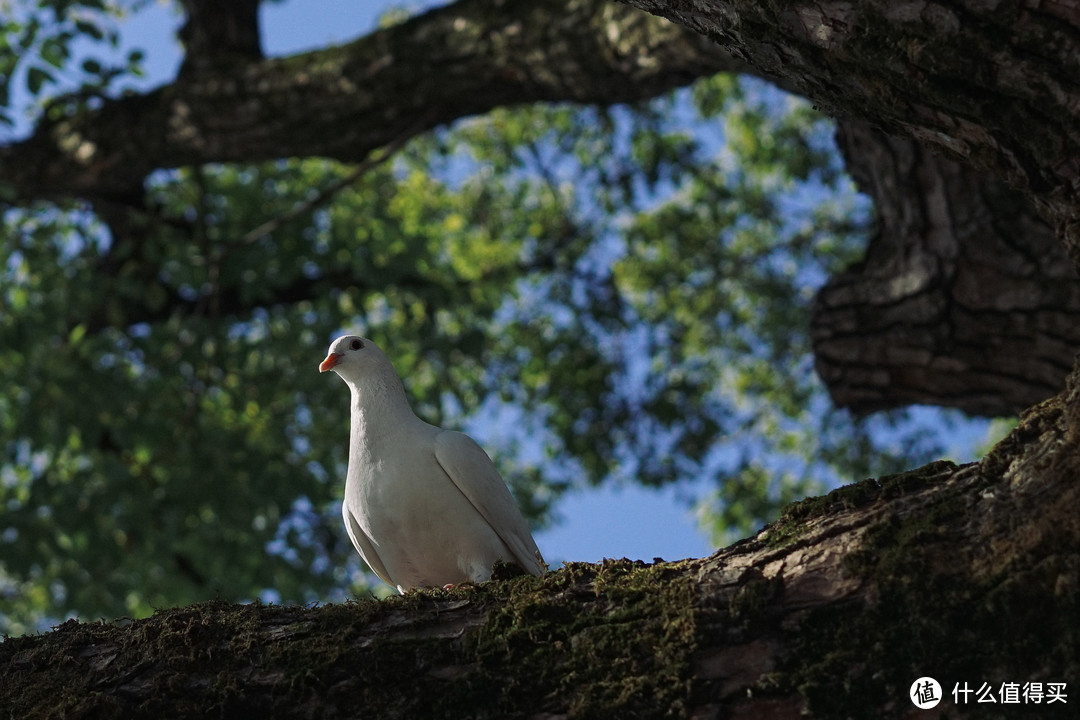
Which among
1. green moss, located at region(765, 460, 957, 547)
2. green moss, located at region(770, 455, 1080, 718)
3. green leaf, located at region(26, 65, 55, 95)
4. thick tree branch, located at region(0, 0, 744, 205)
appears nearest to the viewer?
green moss, located at region(770, 455, 1080, 718)

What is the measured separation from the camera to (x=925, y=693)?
214 cm

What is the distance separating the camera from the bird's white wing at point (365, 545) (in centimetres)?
423

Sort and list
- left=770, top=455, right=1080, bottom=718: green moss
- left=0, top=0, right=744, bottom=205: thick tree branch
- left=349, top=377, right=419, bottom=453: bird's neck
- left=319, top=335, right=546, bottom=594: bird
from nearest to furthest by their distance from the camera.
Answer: left=770, top=455, right=1080, bottom=718: green moss
left=319, top=335, right=546, bottom=594: bird
left=349, top=377, right=419, bottom=453: bird's neck
left=0, top=0, right=744, bottom=205: thick tree branch

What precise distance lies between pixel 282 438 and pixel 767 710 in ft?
26.4

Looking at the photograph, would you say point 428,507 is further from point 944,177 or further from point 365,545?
point 944,177

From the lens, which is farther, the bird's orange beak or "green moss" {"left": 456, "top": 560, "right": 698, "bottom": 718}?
the bird's orange beak

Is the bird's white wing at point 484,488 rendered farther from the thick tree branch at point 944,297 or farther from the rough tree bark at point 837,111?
the thick tree branch at point 944,297

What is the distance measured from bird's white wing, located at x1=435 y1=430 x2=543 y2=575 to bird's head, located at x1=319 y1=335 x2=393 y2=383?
1.88 feet

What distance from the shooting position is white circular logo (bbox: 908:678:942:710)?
2129 mm

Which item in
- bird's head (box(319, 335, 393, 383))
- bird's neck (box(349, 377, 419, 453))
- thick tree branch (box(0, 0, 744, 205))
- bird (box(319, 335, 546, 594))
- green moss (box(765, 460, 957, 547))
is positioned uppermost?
thick tree branch (box(0, 0, 744, 205))

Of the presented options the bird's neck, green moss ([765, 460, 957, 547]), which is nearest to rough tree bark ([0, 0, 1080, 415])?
green moss ([765, 460, 957, 547])

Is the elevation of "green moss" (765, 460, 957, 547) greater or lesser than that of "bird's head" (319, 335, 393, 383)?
lesser

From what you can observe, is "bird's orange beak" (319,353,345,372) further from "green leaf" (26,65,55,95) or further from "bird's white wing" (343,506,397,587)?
"green leaf" (26,65,55,95)

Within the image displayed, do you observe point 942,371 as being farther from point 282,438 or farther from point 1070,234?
point 282,438
